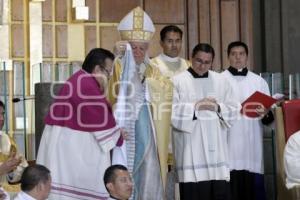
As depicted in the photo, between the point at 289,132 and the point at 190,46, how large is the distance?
3579mm

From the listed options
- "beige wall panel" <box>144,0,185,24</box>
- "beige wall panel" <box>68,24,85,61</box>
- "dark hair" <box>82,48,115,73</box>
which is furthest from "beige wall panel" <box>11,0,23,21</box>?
"dark hair" <box>82,48,115,73</box>

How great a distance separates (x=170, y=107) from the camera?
816cm

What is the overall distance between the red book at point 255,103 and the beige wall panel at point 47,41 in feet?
11.8

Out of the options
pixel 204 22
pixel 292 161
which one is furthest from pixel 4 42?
pixel 292 161

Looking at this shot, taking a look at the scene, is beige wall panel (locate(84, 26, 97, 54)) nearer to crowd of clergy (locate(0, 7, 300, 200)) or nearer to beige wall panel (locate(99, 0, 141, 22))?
beige wall panel (locate(99, 0, 141, 22))

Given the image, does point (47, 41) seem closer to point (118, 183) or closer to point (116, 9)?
point (116, 9)

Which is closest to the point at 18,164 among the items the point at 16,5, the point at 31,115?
the point at 31,115

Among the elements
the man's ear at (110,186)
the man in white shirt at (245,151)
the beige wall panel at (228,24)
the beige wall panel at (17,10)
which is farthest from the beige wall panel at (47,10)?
the man's ear at (110,186)

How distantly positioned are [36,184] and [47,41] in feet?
17.5

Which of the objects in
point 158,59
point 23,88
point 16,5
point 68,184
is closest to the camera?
point 68,184

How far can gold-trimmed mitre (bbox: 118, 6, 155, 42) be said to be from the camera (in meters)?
8.04

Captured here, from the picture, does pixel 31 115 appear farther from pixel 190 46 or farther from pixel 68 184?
pixel 68 184

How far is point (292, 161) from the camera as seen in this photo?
7.99 m

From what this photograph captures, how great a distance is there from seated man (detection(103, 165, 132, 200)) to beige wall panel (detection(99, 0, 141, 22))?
524cm
